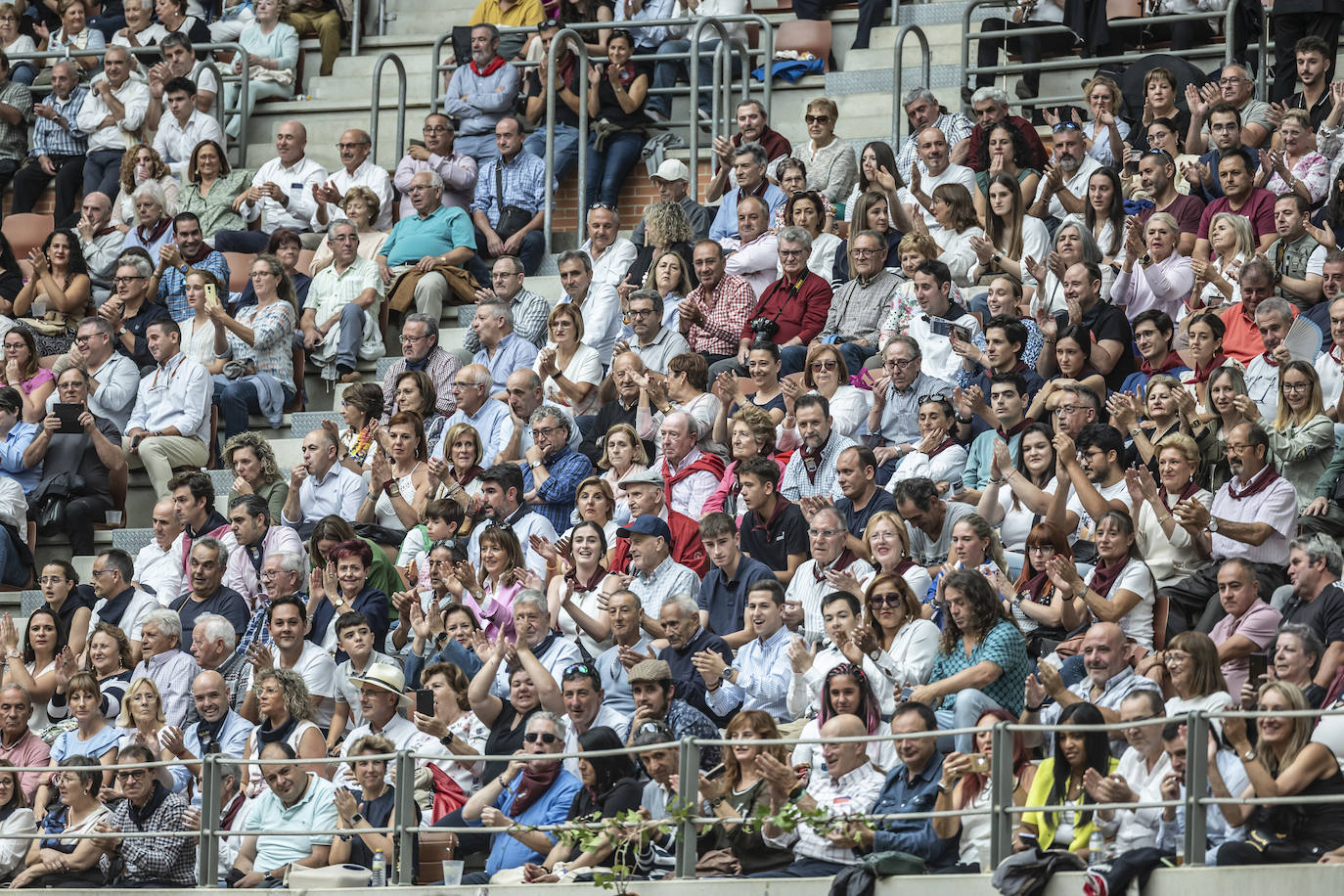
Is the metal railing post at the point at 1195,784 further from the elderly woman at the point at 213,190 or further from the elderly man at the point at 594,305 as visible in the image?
the elderly woman at the point at 213,190

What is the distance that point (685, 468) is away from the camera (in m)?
13.8

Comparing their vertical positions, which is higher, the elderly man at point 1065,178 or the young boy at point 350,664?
the elderly man at point 1065,178

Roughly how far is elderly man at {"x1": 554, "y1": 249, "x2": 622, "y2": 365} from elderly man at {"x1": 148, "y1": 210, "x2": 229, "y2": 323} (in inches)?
109

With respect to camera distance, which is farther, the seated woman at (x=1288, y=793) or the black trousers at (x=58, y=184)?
the black trousers at (x=58, y=184)

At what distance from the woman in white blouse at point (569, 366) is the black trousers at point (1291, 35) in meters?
4.94

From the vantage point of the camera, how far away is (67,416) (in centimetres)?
1580

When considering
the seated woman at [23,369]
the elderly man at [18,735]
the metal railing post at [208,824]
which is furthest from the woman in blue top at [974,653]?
the seated woman at [23,369]

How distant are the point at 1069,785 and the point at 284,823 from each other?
4030mm

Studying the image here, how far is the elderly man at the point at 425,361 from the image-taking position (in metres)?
15.7

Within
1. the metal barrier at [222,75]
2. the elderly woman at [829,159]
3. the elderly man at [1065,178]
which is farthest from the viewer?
the metal barrier at [222,75]

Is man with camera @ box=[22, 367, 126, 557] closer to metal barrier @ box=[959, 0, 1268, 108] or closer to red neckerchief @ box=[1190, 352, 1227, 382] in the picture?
metal barrier @ box=[959, 0, 1268, 108]

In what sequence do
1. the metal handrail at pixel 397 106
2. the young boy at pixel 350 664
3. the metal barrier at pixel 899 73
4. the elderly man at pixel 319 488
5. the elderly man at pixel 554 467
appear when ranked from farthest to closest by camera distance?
the metal handrail at pixel 397 106 < the metal barrier at pixel 899 73 < the elderly man at pixel 319 488 < the elderly man at pixel 554 467 < the young boy at pixel 350 664

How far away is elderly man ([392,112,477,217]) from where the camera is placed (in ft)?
57.4

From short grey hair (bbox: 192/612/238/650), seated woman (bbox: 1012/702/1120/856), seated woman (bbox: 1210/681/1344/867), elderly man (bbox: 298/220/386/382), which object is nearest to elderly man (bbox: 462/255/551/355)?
elderly man (bbox: 298/220/386/382)
